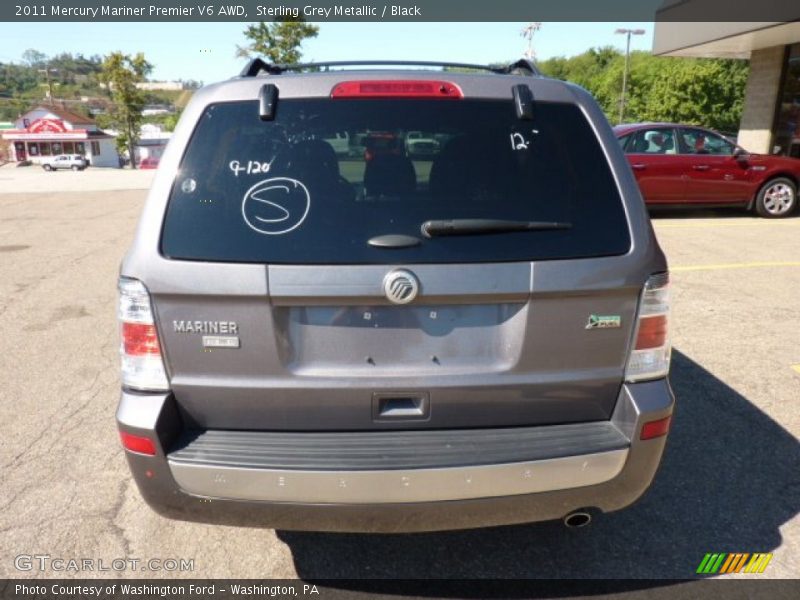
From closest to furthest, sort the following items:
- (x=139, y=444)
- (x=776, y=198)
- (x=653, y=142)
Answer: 1. (x=139, y=444)
2. (x=653, y=142)
3. (x=776, y=198)

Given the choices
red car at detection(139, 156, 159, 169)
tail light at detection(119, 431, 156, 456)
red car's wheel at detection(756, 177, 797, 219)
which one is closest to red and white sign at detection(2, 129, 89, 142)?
red car at detection(139, 156, 159, 169)

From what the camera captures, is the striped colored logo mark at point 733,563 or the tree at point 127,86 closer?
the striped colored logo mark at point 733,563

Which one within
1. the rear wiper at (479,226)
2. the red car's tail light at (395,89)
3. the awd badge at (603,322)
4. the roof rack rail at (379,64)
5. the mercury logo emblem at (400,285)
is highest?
the roof rack rail at (379,64)

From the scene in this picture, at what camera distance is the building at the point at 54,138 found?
2608 inches

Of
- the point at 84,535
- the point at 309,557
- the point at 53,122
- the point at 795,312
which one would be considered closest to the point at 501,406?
the point at 309,557

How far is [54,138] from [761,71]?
6946 cm

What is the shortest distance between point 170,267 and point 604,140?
1653 millimetres

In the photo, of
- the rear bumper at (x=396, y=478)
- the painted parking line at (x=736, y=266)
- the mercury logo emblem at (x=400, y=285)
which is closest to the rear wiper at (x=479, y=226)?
the mercury logo emblem at (x=400, y=285)

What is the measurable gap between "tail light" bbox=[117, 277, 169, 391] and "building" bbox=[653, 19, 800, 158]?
595 inches

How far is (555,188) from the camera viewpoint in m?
2.25

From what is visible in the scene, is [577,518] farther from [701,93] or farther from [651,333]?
[701,93]

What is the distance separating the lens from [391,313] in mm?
2158

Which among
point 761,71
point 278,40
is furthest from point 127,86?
point 761,71

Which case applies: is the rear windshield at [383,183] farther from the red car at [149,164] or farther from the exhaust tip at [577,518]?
the red car at [149,164]
